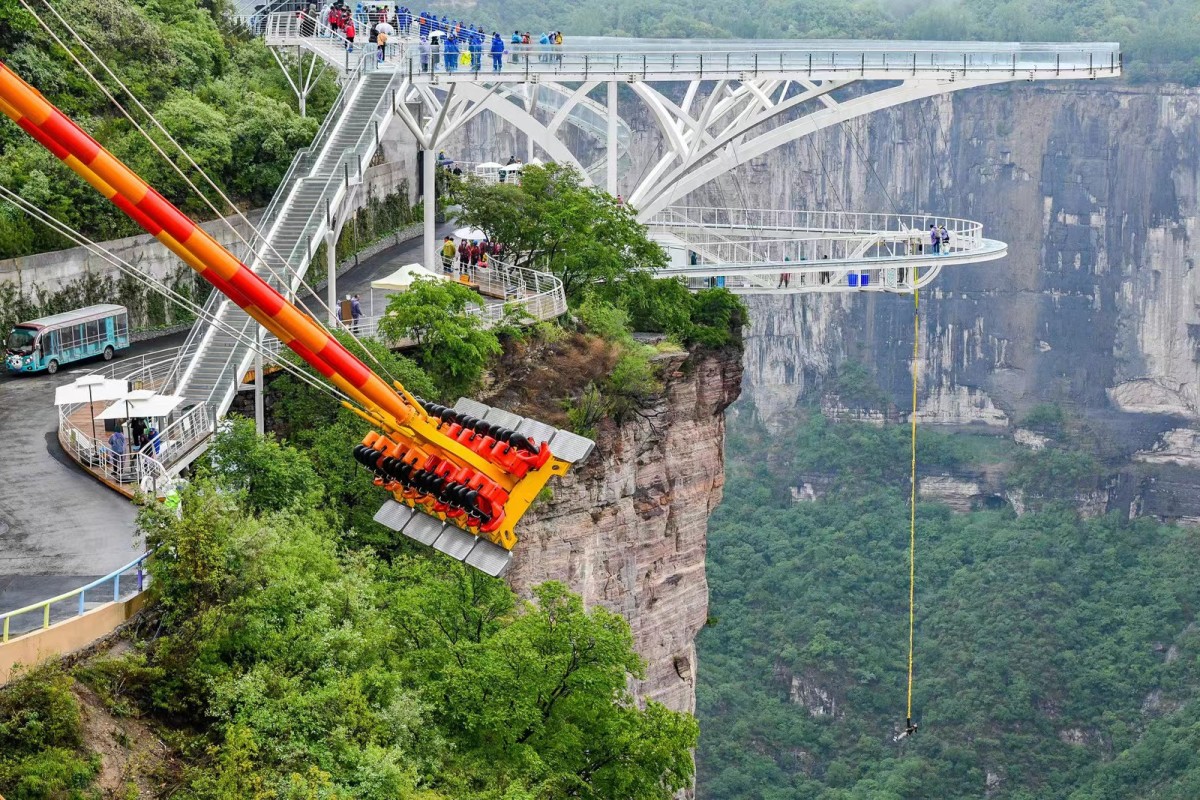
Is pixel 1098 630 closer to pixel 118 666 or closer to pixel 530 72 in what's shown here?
pixel 530 72

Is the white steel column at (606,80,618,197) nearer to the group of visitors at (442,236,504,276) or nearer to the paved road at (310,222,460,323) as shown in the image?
the group of visitors at (442,236,504,276)

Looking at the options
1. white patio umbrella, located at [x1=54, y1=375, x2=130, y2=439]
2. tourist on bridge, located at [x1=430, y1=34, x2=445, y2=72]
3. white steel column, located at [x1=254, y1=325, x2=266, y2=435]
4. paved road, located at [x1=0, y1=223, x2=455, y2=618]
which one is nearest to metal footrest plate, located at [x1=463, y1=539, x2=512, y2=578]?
paved road, located at [x1=0, y1=223, x2=455, y2=618]

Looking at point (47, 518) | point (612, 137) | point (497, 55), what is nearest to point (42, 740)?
point (47, 518)

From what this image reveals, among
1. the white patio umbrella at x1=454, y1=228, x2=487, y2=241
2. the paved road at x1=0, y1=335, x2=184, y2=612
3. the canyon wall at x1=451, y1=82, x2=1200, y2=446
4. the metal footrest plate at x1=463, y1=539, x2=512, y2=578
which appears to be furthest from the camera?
the canyon wall at x1=451, y1=82, x2=1200, y2=446

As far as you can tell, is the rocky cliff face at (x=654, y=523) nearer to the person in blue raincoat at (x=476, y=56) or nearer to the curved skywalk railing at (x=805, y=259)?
the curved skywalk railing at (x=805, y=259)

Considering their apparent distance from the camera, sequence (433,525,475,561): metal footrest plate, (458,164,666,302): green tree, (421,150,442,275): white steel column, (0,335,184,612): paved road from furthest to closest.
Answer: (458,164,666,302): green tree → (421,150,442,275): white steel column → (433,525,475,561): metal footrest plate → (0,335,184,612): paved road

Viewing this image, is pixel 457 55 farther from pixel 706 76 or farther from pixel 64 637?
pixel 64 637

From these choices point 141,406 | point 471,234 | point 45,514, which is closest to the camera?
point 45,514
